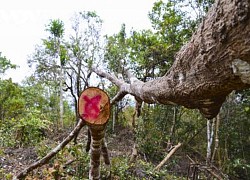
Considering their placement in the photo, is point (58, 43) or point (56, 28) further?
point (58, 43)

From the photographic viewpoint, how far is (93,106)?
292cm

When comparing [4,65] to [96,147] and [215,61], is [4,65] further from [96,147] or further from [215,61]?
[215,61]

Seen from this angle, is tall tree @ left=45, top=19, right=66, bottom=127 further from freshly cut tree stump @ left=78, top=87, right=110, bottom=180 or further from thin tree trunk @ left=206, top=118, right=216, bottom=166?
freshly cut tree stump @ left=78, top=87, right=110, bottom=180

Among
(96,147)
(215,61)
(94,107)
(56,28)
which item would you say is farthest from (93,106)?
(56,28)

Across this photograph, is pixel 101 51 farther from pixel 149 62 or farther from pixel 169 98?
pixel 169 98

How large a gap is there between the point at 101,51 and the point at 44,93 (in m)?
4.74

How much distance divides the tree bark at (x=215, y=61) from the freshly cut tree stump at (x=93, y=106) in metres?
1.61

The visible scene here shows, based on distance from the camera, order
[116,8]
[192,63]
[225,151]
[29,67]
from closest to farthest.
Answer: [192,63]
[225,151]
[29,67]
[116,8]

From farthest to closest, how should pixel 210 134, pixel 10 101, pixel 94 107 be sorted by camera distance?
pixel 10 101 → pixel 210 134 → pixel 94 107

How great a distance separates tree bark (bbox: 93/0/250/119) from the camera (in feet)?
2.63

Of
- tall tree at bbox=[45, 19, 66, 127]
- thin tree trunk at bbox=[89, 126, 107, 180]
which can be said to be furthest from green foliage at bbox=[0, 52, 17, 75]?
thin tree trunk at bbox=[89, 126, 107, 180]

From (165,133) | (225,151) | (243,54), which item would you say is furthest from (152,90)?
(165,133)

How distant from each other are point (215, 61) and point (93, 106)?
210 centimetres

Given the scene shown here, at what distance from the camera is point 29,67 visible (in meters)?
13.6
